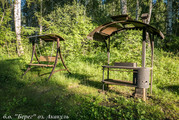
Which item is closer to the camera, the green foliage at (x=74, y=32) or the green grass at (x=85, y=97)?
the green grass at (x=85, y=97)

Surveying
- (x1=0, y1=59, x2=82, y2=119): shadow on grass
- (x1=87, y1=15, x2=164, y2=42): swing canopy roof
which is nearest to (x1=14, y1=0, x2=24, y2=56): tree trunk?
(x1=0, y1=59, x2=82, y2=119): shadow on grass

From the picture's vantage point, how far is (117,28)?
14.3ft

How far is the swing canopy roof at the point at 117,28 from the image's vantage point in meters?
3.64

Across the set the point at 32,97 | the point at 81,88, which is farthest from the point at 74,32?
the point at 32,97

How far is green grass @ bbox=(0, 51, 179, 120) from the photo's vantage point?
2895mm

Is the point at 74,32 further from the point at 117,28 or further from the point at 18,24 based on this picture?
the point at 117,28

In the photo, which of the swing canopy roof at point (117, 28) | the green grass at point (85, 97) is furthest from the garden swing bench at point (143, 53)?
the green grass at point (85, 97)

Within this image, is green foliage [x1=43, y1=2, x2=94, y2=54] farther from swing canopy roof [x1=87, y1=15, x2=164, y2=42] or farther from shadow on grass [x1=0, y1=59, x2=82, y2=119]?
swing canopy roof [x1=87, y1=15, x2=164, y2=42]

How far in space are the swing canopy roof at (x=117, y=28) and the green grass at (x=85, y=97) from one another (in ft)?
5.85

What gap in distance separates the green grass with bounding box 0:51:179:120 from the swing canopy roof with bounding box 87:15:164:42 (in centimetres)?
178

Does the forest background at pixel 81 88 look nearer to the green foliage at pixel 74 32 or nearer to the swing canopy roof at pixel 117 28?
the green foliage at pixel 74 32

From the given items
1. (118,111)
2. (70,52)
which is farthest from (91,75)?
(118,111)

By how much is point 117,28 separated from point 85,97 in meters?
2.44

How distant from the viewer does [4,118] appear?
2.70 meters
